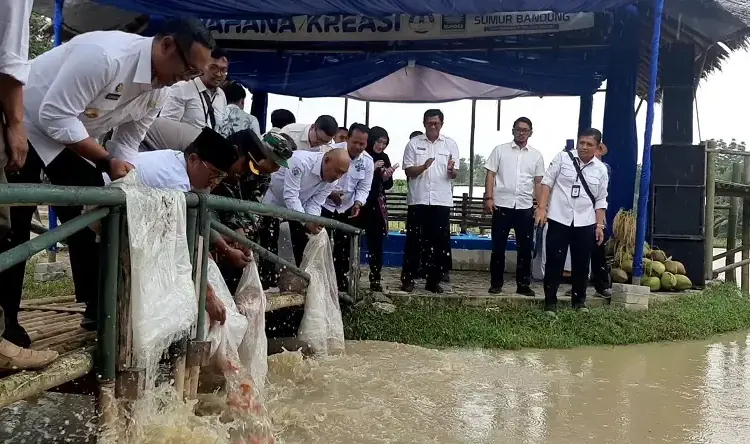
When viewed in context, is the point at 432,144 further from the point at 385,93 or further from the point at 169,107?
the point at 385,93

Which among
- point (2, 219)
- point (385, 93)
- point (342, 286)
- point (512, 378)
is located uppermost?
point (385, 93)

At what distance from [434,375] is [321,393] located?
768 millimetres

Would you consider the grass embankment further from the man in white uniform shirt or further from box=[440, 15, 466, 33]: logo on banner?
box=[440, 15, 466, 33]: logo on banner

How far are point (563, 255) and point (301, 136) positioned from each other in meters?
2.39

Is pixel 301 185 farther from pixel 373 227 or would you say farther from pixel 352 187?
pixel 373 227

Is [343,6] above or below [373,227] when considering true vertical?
above

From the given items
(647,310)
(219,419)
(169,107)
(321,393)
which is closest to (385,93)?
(647,310)

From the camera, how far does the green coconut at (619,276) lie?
6508mm

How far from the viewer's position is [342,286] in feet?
17.4

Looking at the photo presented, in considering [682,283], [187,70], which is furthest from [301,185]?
[682,283]

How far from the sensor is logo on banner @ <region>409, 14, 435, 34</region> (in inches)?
324

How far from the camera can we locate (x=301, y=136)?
5859 mm

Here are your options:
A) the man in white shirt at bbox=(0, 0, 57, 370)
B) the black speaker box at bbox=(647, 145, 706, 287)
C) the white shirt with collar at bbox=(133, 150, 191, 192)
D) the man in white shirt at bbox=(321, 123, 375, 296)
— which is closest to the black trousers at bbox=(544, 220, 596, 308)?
the man in white shirt at bbox=(321, 123, 375, 296)

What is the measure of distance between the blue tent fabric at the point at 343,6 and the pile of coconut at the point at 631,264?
209 centimetres
